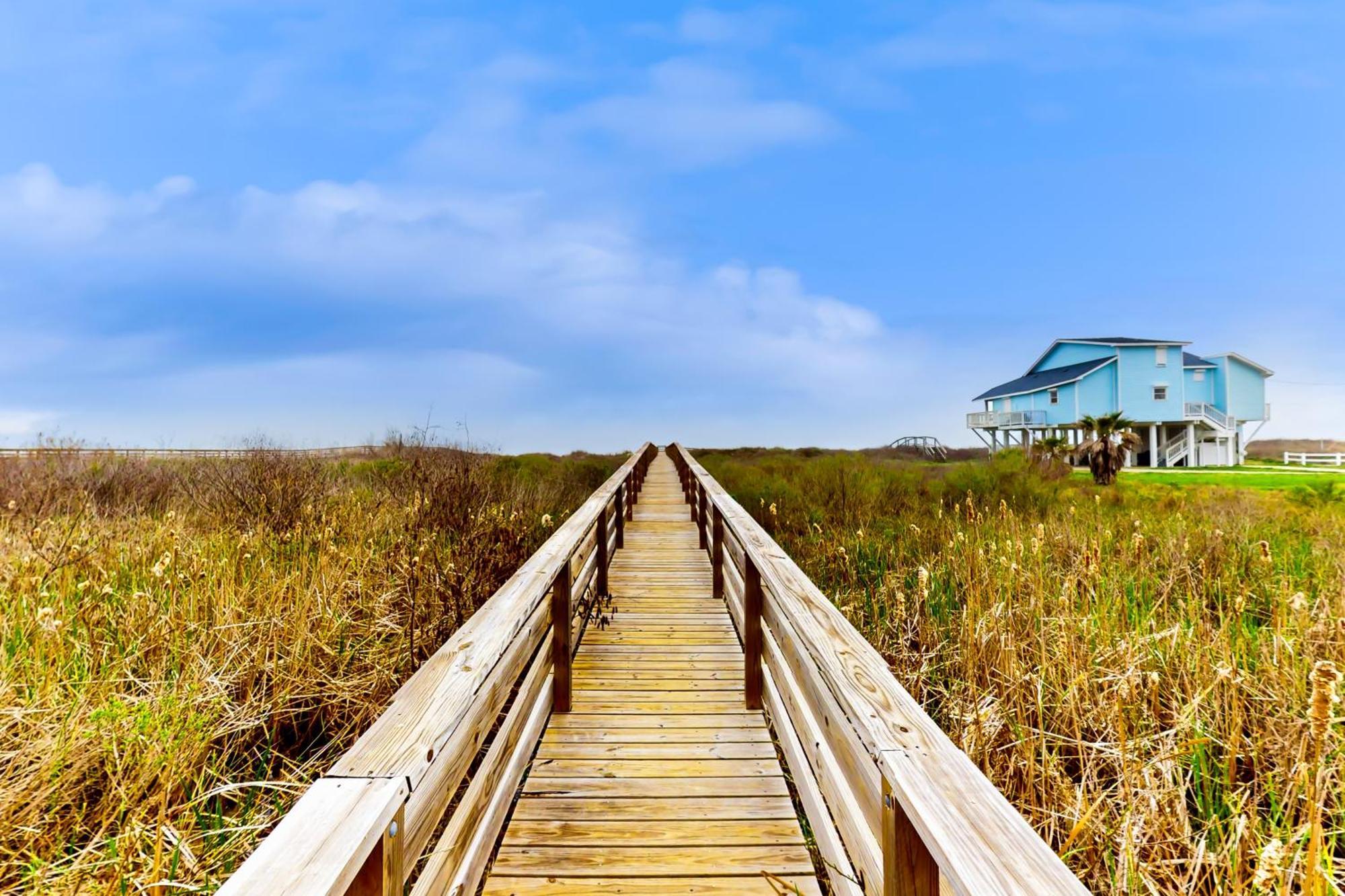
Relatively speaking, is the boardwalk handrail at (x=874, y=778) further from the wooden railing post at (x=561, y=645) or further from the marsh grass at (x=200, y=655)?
the marsh grass at (x=200, y=655)

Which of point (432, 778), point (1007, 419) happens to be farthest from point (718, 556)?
point (1007, 419)

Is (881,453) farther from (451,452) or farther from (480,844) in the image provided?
(480,844)

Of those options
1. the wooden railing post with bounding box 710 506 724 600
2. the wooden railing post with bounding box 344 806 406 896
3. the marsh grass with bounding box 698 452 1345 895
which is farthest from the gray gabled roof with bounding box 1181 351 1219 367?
the wooden railing post with bounding box 344 806 406 896

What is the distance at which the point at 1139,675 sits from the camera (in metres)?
3.07

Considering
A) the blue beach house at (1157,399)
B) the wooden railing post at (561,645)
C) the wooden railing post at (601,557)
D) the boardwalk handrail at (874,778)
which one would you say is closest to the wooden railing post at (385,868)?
the boardwalk handrail at (874,778)

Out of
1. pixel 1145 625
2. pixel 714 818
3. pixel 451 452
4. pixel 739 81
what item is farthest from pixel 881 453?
pixel 714 818

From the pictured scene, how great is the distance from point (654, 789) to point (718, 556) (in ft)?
12.7

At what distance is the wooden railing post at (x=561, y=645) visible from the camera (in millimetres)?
3732

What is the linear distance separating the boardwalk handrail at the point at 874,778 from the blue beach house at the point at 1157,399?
31883mm

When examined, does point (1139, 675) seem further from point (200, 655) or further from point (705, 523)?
point (705, 523)

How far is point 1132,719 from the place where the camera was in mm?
3332

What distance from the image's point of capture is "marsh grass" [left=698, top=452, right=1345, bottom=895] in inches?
95.9

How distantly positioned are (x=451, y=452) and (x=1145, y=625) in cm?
A: 1014

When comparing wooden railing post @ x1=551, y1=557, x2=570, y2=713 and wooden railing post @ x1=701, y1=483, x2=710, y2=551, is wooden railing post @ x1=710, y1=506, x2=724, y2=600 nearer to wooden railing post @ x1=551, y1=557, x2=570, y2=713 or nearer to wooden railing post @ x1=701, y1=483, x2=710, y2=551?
wooden railing post @ x1=701, y1=483, x2=710, y2=551
